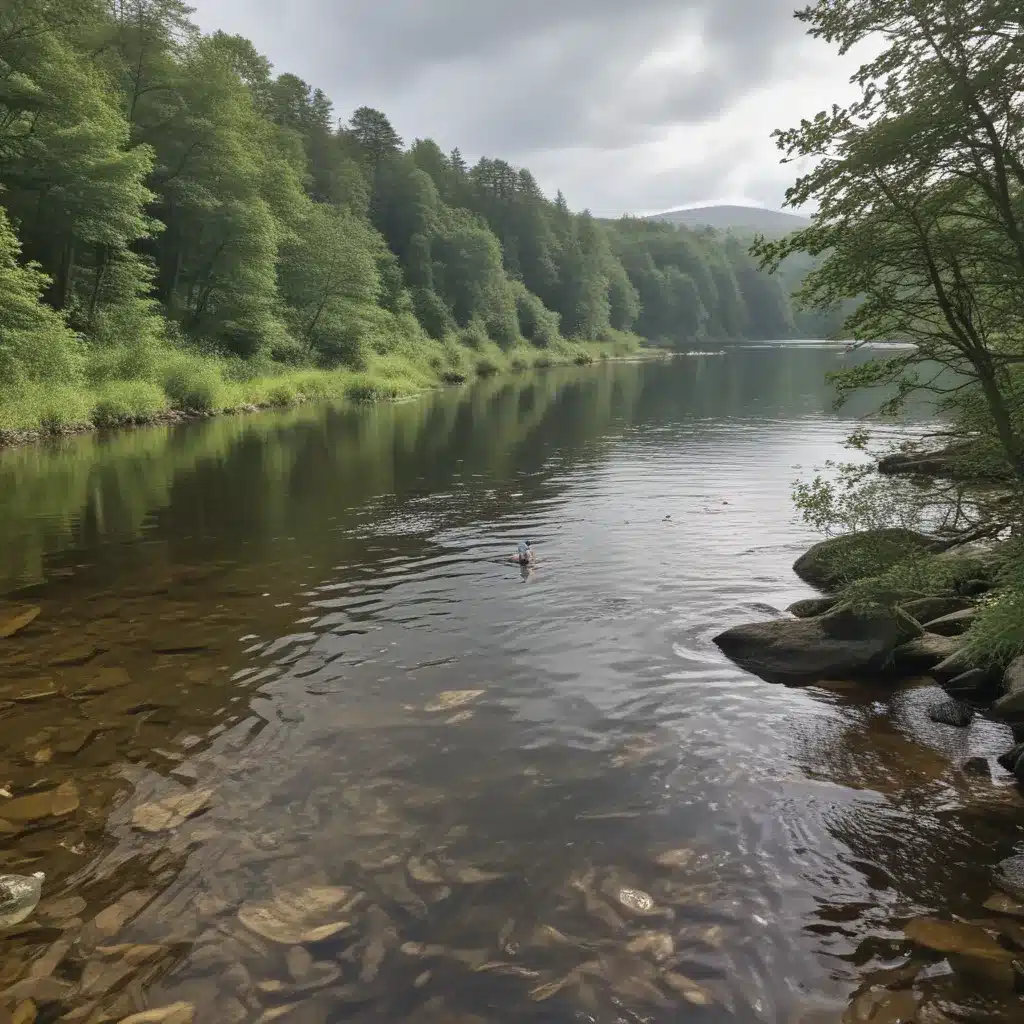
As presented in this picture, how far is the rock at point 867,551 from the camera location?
11.5 m

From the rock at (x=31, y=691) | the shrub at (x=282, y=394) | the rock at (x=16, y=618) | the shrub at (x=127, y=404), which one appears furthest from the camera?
the shrub at (x=282, y=394)

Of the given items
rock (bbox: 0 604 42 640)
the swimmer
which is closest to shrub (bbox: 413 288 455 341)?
the swimmer

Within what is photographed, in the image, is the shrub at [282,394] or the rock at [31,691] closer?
the rock at [31,691]

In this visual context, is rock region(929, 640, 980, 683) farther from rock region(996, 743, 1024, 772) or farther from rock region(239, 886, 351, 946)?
rock region(239, 886, 351, 946)

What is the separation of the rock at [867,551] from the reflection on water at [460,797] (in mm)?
1044

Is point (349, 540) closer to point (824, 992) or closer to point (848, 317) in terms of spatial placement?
point (848, 317)

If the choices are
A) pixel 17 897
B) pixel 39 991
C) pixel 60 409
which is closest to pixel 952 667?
pixel 39 991

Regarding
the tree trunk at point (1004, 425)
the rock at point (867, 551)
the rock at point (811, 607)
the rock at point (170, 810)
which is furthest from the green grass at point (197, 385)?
the tree trunk at point (1004, 425)

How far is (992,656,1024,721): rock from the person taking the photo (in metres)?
8.99

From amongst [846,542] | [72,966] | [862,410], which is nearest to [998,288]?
[846,542]

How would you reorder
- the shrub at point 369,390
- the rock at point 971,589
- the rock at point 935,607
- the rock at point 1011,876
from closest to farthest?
the rock at point 1011,876
the rock at point 935,607
the rock at point 971,589
the shrub at point 369,390

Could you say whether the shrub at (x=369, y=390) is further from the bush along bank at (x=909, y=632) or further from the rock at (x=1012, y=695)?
the rock at (x=1012, y=695)

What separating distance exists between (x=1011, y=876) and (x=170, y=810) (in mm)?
7489

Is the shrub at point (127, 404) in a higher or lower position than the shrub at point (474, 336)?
lower
